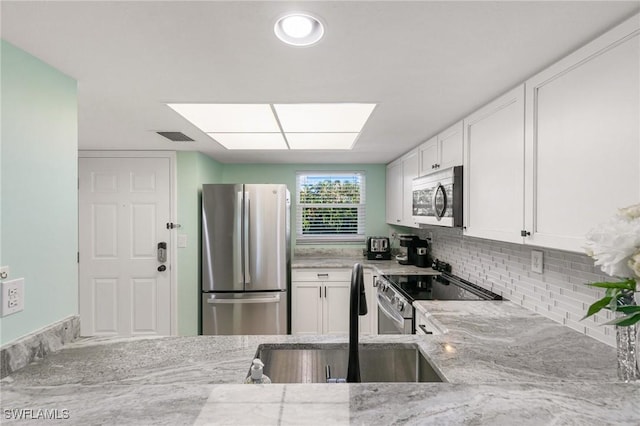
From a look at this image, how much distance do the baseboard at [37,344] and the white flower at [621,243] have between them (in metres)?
1.76

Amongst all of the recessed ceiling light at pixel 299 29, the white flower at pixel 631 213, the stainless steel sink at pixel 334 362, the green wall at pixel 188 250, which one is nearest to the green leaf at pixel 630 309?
the white flower at pixel 631 213

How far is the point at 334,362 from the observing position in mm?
1401

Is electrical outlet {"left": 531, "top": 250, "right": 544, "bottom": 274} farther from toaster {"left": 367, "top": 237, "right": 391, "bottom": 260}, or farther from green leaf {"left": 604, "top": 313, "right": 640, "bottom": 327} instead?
toaster {"left": 367, "top": 237, "right": 391, "bottom": 260}

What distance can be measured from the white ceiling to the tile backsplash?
0.94 meters

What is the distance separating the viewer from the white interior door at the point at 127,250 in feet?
10.2

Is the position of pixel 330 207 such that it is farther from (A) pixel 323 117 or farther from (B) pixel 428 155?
(A) pixel 323 117

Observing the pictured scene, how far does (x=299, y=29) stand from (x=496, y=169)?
125cm

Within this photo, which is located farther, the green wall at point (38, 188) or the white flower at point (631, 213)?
the green wall at point (38, 188)

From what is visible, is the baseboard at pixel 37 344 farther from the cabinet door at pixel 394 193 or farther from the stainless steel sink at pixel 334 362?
the cabinet door at pixel 394 193

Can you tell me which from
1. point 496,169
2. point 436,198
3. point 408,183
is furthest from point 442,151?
point 408,183

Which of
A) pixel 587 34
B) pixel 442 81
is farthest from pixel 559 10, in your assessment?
pixel 442 81

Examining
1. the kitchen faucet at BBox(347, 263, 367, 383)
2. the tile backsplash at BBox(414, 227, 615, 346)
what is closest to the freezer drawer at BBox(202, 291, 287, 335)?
the tile backsplash at BBox(414, 227, 615, 346)

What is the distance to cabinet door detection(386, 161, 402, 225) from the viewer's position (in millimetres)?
3453

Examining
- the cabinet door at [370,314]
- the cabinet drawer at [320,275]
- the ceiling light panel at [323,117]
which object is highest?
the ceiling light panel at [323,117]
